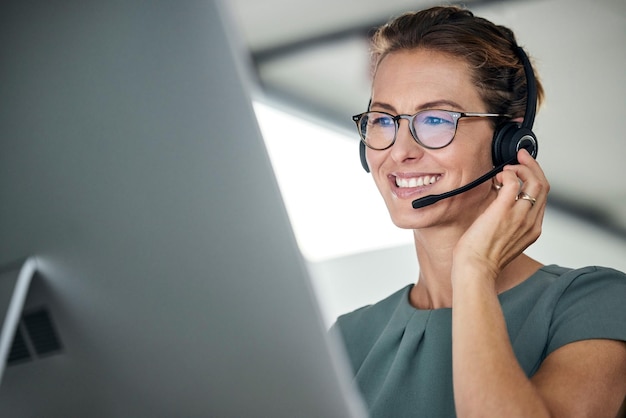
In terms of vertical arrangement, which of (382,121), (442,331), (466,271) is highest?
(382,121)

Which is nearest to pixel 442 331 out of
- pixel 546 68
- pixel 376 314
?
pixel 376 314

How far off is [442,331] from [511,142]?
0.37 meters

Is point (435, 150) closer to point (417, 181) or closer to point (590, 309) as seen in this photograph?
point (417, 181)

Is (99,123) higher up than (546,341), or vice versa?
(99,123)

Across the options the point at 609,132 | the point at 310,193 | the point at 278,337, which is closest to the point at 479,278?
the point at 278,337

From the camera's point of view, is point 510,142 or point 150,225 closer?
point 150,225

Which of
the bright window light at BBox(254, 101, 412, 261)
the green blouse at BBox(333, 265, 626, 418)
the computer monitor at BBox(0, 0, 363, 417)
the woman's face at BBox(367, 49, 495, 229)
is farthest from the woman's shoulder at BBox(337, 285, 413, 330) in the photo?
the bright window light at BBox(254, 101, 412, 261)

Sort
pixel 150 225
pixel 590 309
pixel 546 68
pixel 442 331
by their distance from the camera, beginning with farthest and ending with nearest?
1. pixel 546 68
2. pixel 442 331
3. pixel 590 309
4. pixel 150 225

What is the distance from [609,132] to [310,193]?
1.27 metres

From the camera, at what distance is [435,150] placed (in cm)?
131

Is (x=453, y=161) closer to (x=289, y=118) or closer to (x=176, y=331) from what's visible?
(x=176, y=331)

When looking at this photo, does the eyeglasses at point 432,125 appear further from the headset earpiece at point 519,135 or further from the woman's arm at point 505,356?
the woman's arm at point 505,356

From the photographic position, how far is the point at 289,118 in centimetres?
317

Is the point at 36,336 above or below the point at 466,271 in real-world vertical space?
above
